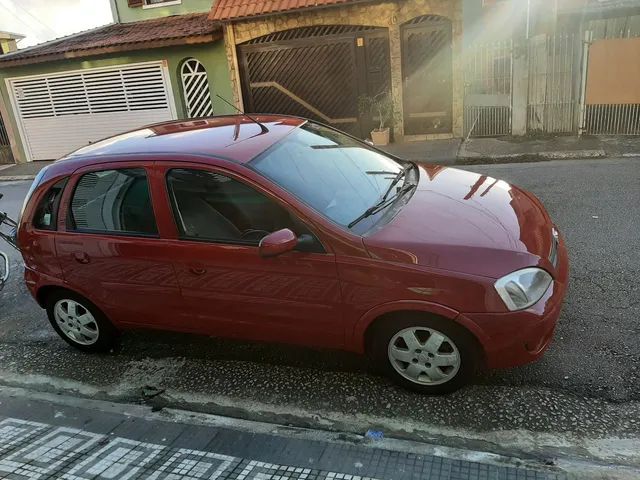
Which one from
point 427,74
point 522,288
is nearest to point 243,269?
point 522,288

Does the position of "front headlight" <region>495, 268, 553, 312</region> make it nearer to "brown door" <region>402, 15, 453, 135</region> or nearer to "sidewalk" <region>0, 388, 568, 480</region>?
"sidewalk" <region>0, 388, 568, 480</region>

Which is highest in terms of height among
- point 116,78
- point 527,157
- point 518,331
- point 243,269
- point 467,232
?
point 116,78

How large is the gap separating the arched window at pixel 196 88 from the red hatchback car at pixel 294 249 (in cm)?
1004

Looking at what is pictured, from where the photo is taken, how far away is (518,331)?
3.00 m

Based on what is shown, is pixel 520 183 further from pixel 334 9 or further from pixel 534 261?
pixel 334 9

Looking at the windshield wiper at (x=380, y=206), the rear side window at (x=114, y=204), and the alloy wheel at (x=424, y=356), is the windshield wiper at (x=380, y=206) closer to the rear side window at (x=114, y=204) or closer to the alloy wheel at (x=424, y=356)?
the alloy wheel at (x=424, y=356)

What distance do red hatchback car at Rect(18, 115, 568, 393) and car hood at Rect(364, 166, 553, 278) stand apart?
12mm

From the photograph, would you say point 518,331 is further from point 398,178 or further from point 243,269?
point 243,269

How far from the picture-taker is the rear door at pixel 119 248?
3721 millimetres

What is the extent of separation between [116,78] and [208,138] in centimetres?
1207

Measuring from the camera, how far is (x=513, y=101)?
1066 cm

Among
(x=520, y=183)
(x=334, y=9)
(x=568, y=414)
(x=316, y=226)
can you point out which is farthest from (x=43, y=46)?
(x=568, y=414)

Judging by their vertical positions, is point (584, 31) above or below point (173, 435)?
above

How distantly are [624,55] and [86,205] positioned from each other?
9519mm
